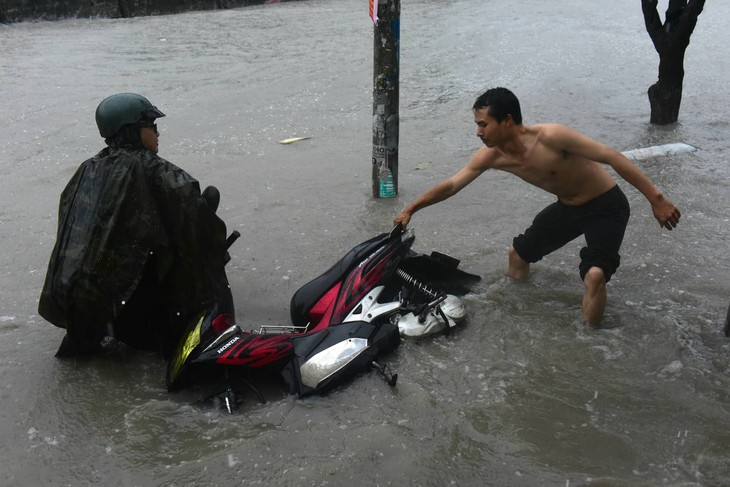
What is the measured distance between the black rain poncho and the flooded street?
295 mm

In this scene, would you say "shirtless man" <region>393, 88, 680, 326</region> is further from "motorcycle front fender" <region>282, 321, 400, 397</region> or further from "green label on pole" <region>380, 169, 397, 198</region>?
"green label on pole" <region>380, 169, 397, 198</region>

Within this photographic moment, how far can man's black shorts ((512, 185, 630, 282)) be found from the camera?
4.20 meters

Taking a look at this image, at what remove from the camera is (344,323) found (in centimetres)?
373

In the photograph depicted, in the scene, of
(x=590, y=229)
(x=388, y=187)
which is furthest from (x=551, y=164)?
(x=388, y=187)

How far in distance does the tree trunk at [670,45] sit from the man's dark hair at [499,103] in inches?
196

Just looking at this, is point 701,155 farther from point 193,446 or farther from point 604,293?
point 193,446

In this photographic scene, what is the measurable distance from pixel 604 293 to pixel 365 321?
4.44 ft

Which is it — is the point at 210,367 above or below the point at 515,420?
above

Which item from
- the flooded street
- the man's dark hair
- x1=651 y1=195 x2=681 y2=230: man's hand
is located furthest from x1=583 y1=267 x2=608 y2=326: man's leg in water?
the man's dark hair

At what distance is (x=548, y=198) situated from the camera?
6.44m

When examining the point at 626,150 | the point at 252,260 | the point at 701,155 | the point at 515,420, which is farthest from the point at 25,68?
the point at 515,420

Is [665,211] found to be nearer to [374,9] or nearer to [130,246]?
[130,246]

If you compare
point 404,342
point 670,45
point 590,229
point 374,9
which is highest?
point 374,9

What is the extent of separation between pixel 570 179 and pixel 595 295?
682 millimetres
